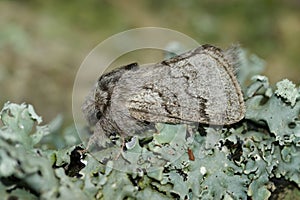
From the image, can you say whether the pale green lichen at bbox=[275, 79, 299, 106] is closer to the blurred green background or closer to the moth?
the moth

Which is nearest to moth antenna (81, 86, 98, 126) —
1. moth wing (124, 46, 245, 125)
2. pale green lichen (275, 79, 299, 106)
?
moth wing (124, 46, 245, 125)

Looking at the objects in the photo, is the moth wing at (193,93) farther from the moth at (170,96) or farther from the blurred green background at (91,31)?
the blurred green background at (91,31)

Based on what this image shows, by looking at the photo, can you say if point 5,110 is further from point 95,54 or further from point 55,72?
point 95,54

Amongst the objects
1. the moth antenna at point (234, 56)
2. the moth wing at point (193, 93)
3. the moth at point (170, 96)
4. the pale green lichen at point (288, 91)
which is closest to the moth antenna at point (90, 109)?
the moth at point (170, 96)

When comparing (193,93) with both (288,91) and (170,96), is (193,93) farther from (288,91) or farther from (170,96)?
(288,91)

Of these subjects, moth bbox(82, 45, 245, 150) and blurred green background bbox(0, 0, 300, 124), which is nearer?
moth bbox(82, 45, 245, 150)
